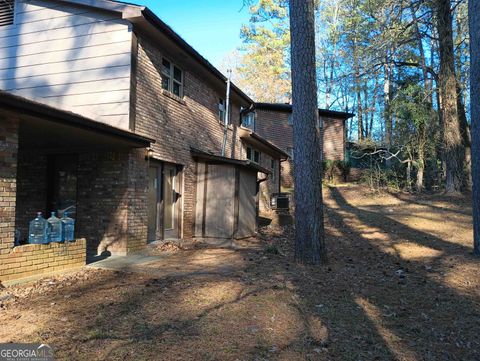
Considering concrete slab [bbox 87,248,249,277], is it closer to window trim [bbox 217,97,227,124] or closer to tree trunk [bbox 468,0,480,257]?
tree trunk [bbox 468,0,480,257]

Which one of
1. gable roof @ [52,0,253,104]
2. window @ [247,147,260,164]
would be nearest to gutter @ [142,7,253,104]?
gable roof @ [52,0,253,104]

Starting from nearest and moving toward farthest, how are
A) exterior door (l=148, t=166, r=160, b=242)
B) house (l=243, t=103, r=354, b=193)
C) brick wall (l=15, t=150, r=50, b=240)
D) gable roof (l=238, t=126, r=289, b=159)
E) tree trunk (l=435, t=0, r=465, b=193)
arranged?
brick wall (l=15, t=150, r=50, b=240) → exterior door (l=148, t=166, r=160, b=242) → gable roof (l=238, t=126, r=289, b=159) → tree trunk (l=435, t=0, r=465, b=193) → house (l=243, t=103, r=354, b=193)

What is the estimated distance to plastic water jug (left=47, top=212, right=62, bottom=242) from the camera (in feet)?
23.6

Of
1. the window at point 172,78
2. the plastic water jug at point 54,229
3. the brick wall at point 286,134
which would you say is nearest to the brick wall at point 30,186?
the plastic water jug at point 54,229

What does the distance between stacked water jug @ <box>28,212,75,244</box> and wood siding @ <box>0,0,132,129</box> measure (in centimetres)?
287

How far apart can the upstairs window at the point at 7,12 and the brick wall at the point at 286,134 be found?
18.9 m

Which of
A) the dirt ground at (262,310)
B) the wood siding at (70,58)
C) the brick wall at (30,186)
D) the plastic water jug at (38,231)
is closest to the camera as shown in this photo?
the dirt ground at (262,310)

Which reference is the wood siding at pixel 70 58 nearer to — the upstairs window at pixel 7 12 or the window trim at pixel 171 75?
the upstairs window at pixel 7 12

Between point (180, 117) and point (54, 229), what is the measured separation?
19.2 feet

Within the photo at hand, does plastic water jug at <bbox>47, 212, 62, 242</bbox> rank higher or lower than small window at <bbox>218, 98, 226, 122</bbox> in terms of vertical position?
lower

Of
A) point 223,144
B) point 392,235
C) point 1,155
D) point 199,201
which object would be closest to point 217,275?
point 1,155

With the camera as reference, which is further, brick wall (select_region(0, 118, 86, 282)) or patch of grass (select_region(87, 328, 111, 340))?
brick wall (select_region(0, 118, 86, 282))

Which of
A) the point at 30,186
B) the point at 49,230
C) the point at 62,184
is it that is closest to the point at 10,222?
the point at 49,230

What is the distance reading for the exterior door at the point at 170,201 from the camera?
1162 centimetres
